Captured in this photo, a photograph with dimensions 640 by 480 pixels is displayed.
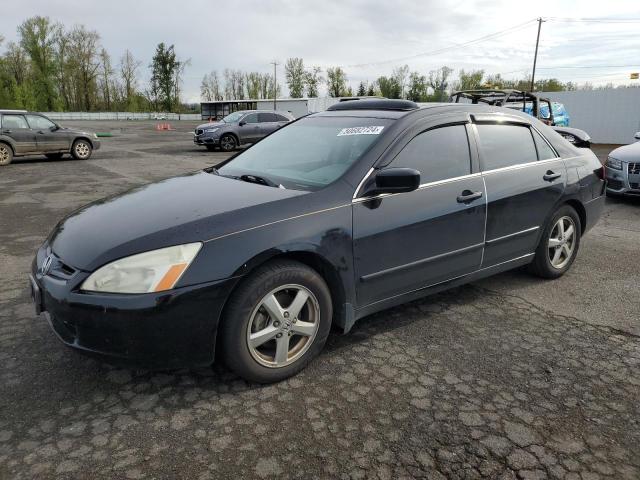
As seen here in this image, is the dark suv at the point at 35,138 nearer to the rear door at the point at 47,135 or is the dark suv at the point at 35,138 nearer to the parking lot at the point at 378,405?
the rear door at the point at 47,135

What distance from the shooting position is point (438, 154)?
3.49 m

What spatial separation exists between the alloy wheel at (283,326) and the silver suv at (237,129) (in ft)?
56.3

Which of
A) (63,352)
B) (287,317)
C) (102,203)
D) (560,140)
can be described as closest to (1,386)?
(63,352)

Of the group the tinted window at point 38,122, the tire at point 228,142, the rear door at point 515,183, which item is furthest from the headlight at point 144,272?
the tire at point 228,142

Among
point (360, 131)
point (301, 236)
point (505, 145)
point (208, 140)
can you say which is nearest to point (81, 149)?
point (208, 140)

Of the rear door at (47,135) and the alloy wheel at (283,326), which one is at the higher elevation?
the rear door at (47,135)

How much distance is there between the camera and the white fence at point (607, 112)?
24.2m

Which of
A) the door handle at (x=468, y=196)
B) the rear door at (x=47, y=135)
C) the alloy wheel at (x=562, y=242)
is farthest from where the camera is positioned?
the rear door at (x=47, y=135)

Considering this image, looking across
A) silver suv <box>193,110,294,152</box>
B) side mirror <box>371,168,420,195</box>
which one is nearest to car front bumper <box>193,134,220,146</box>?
silver suv <box>193,110,294,152</box>

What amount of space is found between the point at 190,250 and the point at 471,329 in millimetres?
2097

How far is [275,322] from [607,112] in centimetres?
2798

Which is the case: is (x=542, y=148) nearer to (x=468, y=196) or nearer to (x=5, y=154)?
(x=468, y=196)

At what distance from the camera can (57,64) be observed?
7494cm

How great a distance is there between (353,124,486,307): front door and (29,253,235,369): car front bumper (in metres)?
0.96
